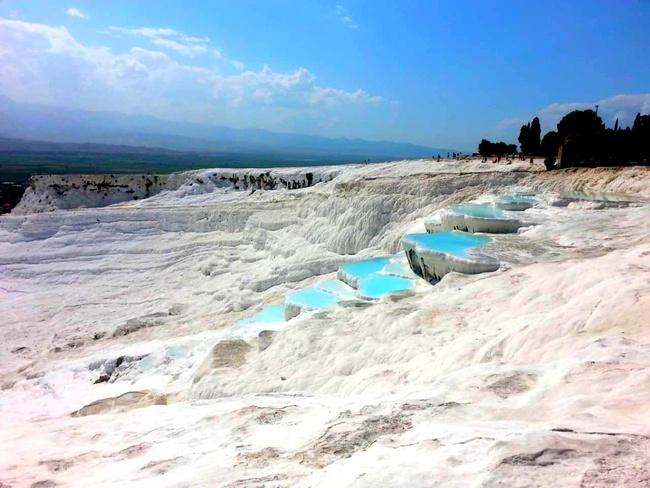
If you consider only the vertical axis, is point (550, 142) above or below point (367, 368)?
above

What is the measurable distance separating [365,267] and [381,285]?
2.08 metres

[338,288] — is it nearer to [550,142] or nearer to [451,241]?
[451,241]

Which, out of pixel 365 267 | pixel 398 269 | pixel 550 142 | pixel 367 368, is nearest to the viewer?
pixel 367 368

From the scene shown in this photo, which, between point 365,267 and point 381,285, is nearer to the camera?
point 381,285

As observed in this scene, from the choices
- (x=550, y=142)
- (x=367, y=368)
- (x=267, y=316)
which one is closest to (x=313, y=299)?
(x=267, y=316)

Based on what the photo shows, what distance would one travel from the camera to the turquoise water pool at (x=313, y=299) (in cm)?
1038

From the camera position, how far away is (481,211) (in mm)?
14125

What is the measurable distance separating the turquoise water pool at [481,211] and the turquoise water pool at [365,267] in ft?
8.62

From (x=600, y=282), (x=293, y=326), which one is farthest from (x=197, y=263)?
(x=600, y=282)

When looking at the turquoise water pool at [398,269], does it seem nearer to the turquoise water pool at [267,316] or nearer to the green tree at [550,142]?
A: the turquoise water pool at [267,316]

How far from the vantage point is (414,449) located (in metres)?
3.10

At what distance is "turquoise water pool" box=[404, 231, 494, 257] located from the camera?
1056cm

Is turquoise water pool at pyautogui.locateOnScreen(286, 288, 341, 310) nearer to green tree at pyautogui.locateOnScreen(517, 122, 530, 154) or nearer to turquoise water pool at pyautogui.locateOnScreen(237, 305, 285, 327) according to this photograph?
turquoise water pool at pyautogui.locateOnScreen(237, 305, 285, 327)

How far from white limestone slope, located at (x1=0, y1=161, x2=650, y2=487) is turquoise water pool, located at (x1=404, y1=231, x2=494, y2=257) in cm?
82
